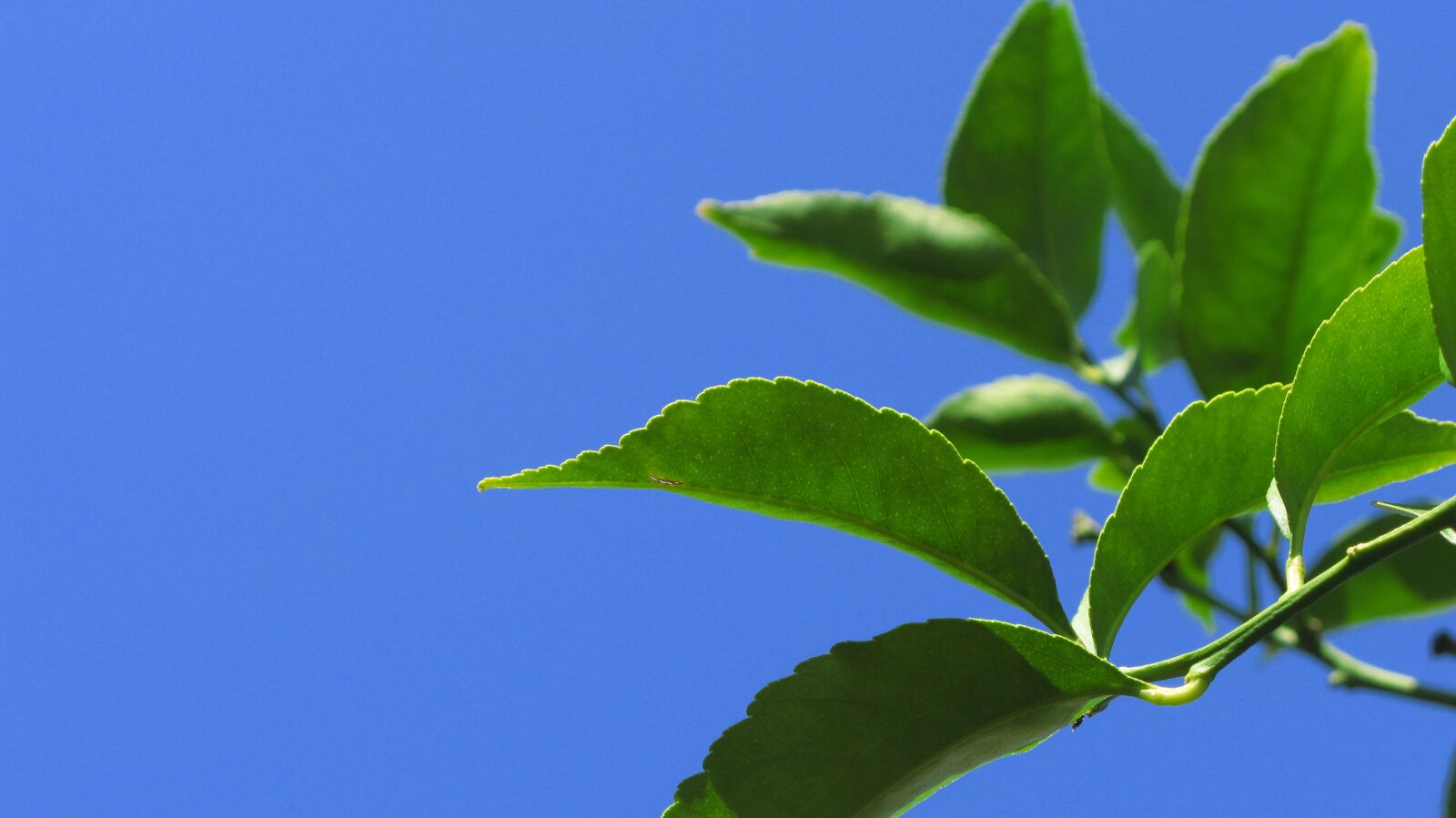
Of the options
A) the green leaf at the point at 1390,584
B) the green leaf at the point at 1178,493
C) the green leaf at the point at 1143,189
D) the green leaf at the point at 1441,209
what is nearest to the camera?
the green leaf at the point at 1441,209

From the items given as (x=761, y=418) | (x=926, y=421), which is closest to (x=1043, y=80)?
(x=926, y=421)

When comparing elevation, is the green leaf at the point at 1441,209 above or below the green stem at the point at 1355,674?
above

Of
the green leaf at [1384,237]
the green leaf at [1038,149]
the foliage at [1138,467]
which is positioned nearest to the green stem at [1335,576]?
the foliage at [1138,467]

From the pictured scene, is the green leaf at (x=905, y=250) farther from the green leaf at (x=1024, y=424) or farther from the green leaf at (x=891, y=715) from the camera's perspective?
the green leaf at (x=891, y=715)

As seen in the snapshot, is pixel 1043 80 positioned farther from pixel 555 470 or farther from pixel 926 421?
pixel 555 470

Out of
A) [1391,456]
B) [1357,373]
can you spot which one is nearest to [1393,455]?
[1391,456]

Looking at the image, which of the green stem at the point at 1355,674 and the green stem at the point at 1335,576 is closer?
the green stem at the point at 1335,576

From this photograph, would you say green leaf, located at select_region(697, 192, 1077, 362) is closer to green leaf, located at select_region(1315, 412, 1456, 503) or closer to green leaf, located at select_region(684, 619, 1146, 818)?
green leaf, located at select_region(1315, 412, 1456, 503)
